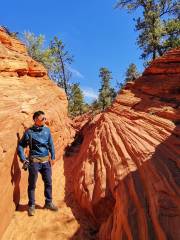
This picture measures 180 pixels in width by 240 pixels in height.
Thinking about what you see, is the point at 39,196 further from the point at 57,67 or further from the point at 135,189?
the point at 57,67

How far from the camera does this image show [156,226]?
3.92 metres

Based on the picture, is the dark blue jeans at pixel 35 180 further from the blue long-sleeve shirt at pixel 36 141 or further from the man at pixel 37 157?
the blue long-sleeve shirt at pixel 36 141

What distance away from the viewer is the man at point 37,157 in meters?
5.74

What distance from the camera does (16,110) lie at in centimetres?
734

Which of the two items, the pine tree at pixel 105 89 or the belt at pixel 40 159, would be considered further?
the pine tree at pixel 105 89

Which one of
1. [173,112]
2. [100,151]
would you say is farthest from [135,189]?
[173,112]

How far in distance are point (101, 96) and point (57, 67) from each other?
9.22 meters

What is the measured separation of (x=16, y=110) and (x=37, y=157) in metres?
1.94

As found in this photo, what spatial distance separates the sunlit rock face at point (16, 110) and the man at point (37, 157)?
34cm

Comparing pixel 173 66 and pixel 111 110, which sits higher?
pixel 173 66

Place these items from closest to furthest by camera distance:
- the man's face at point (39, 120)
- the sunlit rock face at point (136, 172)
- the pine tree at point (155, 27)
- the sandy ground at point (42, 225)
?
the sunlit rock face at point (136, 172)
the sandy ground at point (42, 225)
the man's face at point (39, 120)
the pine tree at point (155, 27)

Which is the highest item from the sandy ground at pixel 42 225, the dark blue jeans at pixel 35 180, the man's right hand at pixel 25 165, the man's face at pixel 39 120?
the man's face at pixel 39 120

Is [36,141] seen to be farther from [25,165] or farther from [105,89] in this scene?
[105,89]

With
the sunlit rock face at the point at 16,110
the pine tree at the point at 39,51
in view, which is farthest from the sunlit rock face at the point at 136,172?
the pine tree at the point at 39,51
